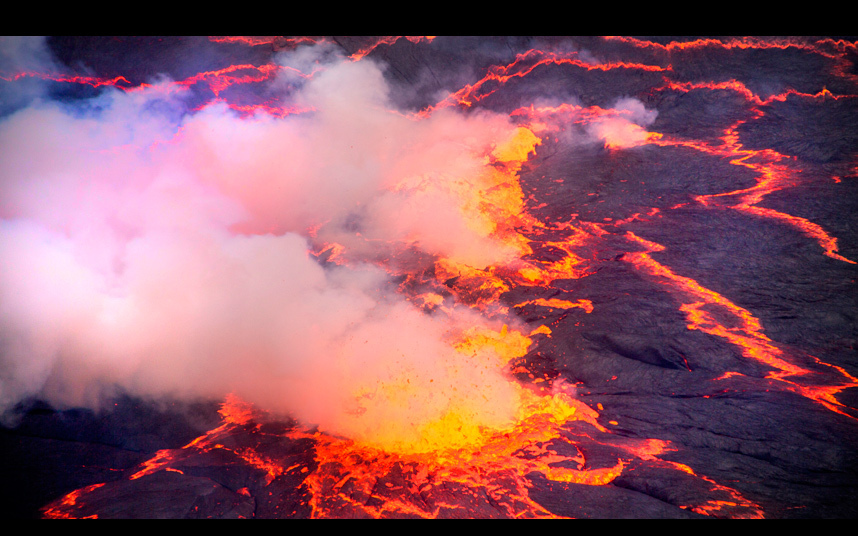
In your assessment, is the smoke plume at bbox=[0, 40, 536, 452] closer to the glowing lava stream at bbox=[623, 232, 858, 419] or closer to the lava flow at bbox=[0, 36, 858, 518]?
the lava flow at bbox=[0, 36, 858, 518]

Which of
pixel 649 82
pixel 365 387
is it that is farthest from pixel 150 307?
pixel 649 82

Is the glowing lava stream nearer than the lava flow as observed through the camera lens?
No

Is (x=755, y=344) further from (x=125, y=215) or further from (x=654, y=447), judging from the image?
(x=125, y=215)

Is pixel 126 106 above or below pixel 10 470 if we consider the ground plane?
above

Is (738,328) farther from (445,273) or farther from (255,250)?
(255,250)

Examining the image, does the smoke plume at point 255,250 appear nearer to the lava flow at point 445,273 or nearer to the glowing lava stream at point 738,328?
the lava flow at point 445,273

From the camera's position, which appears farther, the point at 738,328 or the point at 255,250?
the point at 255,250

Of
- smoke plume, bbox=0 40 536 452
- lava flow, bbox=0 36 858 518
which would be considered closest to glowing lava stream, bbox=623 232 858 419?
lava flow, bbox=0 36 858 518

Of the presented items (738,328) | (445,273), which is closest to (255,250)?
(445,273)

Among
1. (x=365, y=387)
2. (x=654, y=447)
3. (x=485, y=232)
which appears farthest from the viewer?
(x=485, y=232)
